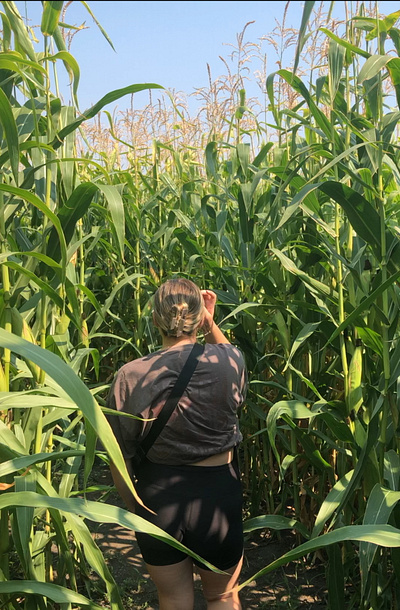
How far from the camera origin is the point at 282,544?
3.19 metres

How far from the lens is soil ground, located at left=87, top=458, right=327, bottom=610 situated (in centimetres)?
274

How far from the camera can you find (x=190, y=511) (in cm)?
214

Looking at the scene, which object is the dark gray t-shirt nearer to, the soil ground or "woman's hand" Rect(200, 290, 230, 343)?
"woman's hand" Rect(200, 290, 230, 343)

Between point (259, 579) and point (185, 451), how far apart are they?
1202 mm

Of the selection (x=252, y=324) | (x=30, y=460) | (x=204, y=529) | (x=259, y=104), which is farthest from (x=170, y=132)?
(x=30, y=460)

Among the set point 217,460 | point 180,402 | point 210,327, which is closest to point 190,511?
point 217,460

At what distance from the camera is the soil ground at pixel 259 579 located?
2.74m

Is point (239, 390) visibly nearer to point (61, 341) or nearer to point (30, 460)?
point (61, 341)

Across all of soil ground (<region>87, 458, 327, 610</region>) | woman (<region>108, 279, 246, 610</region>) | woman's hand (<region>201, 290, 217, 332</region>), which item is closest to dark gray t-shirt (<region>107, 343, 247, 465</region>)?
woman (<region>108, 279, 246, 610</region>)

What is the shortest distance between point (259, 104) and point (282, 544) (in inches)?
115

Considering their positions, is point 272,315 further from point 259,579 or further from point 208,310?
point 259,579

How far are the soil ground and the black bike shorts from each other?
708 mm

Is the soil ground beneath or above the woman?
beneath

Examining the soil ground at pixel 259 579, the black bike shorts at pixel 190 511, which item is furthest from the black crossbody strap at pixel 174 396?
the soil ground at pixel 259 579
